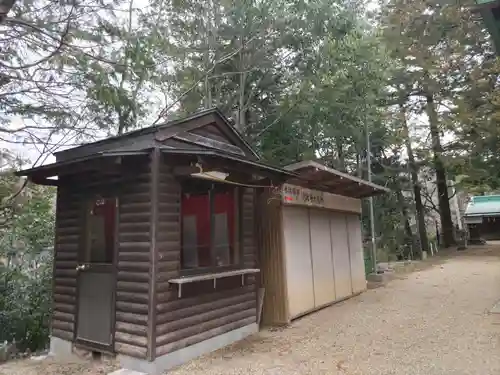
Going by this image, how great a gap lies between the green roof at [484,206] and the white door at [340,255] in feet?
44.6

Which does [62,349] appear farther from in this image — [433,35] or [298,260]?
[433,35]

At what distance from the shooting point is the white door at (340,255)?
7.74 meters

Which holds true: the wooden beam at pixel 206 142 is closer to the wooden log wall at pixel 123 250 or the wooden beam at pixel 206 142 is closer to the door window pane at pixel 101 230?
the wooden log wall at pixel 123 250

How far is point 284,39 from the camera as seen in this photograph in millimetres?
9219

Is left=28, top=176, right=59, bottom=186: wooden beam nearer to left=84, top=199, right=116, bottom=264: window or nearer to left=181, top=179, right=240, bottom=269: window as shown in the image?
left=84, top=199, right=116, bottom=264: window

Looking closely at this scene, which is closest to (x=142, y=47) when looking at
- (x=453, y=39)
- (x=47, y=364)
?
(x=47, y=364)

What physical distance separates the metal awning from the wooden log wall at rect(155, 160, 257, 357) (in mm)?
1991

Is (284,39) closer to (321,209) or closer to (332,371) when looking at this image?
(321,209)

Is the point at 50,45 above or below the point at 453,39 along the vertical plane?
below

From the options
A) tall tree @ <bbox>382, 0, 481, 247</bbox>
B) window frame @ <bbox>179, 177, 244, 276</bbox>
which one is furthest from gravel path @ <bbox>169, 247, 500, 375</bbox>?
tall tree @ <bbox>382, 0, 481, 247</bbox>

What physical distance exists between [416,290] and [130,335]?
21.8 ft

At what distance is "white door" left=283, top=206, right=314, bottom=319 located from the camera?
6.21 metres

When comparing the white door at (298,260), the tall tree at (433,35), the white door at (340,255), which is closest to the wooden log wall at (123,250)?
the white door at (298,260)

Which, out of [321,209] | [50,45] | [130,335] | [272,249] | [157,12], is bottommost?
[130,335]
